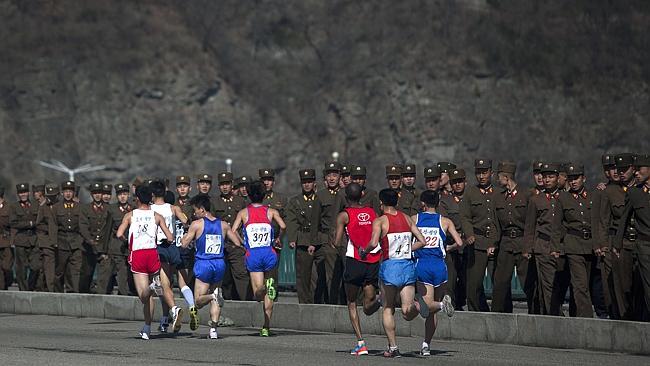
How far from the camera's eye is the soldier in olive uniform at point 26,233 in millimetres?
29125

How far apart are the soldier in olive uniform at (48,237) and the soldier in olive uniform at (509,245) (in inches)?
396

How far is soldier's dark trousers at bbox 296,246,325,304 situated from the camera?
889 inches

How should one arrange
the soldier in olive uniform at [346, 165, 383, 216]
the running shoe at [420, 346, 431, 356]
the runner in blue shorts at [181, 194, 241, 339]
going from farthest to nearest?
the soldier in olive uniform at [346, 165, 383, 216]
the runner in blue shorts at [181, 194, 241, 339]
the running shoe at [420, 346, 431, 356]

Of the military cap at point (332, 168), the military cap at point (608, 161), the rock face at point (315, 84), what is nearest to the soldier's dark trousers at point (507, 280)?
the military cap at point (608, 161)

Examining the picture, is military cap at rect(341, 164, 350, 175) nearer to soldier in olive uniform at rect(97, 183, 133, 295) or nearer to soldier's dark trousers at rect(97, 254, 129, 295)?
soldier in olive uniform at rect(97, 183, 133, 295)

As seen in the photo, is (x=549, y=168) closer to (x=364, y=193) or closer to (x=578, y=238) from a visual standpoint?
(x=578, y=238)

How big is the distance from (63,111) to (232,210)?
280ft

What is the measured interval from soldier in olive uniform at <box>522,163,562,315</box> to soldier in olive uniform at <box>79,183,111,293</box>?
9351mm

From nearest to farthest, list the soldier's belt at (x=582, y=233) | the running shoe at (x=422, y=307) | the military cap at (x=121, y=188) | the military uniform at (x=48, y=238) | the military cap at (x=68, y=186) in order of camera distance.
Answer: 1. the running shoe at (x=422, y=307)
2. the soldier's belt at (x=582, y=233)
3. the military cap at (x=121, y=188)
4. the military cap at (x=68, y=186)
5. the military uniform at (x=48, y=238)

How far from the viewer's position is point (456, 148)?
106375 mm

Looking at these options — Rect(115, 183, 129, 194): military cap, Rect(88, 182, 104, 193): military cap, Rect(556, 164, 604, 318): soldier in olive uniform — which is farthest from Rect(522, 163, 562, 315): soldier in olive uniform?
Rect(88, 182, 104, 193): military cap

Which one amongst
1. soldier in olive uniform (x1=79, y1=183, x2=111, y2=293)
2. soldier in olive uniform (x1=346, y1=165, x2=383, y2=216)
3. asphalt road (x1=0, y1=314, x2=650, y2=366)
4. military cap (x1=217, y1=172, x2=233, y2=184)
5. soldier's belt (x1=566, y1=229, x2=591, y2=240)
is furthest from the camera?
soldier in olive uniform (x1=79, y1=183, x2=111, y2=293)

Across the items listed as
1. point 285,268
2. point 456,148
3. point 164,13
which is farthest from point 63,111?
point 285,268

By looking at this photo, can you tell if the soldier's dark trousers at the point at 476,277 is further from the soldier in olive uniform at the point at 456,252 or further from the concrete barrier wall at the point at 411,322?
the concrete barrier wall at the point at 411,322
